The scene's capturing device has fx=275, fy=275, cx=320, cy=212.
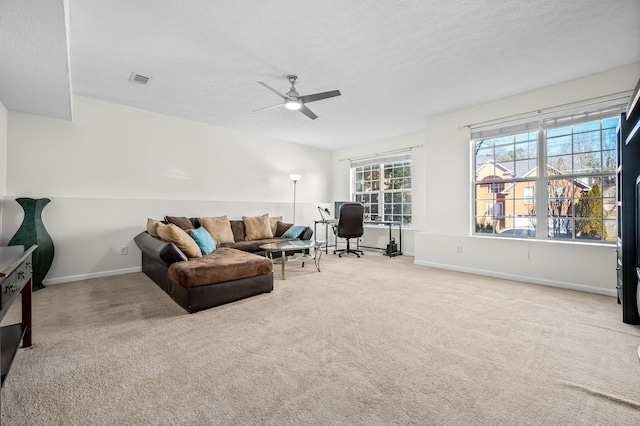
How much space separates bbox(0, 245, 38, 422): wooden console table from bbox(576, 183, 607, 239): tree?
16.9ft

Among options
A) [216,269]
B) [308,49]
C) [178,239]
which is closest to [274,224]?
[178,239]

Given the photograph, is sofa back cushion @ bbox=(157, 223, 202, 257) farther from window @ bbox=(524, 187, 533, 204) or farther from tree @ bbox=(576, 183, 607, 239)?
tree @ bbox=(576, 183, 607, 239)

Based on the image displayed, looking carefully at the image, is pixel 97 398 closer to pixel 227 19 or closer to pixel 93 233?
pixel 227 19

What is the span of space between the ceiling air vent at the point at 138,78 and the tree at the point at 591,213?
221 inches

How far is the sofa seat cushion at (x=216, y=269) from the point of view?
2.59 meters

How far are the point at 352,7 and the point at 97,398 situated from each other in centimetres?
303

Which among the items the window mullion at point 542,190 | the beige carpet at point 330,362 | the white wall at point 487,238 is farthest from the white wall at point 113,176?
the window mullion at point 542,190

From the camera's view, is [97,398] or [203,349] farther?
[203,349]

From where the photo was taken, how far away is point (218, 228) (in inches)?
180

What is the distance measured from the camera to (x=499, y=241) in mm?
3918

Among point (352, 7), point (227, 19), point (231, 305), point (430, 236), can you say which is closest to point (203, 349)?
point (231, 305)

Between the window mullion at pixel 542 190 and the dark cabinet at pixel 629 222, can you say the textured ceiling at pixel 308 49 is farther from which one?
the dark cabinet at pixel 629 222

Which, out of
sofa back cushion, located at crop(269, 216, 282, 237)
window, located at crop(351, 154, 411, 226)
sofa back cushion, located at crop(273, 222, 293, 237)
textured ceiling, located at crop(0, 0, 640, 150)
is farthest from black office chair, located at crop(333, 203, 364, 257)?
textured ceiling, located at crop(0, 0, 640, 150)

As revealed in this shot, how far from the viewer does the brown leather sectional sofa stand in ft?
8.51
